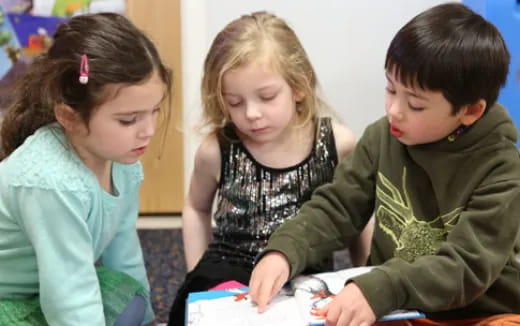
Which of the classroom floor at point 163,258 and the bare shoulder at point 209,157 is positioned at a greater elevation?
the bare shoulder at point 209,157

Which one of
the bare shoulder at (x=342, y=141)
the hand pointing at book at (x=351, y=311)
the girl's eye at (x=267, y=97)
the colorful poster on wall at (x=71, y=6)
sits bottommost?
the hand pointing at book at (x=351, y=311)

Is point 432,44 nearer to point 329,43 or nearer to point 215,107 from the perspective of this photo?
point 215,107

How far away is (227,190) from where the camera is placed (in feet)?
3.51

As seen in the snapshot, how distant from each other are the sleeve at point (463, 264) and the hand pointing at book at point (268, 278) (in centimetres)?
12

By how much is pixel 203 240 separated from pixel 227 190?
0.16 meters

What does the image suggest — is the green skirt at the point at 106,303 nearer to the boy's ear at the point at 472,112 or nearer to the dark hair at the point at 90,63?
the dark hair at the point at 90,63

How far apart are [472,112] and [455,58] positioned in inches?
3.2

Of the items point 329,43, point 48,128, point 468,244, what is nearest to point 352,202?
point 468,244

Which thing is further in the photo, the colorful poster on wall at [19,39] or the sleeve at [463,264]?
the colorful poster on wall at [19,39]

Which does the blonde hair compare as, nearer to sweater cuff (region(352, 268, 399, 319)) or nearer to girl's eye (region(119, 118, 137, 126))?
girl's eye (region(119, 118, 137, 126))

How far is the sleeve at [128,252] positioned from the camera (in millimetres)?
1076

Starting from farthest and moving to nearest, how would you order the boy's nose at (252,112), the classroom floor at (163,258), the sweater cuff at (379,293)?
the classroom floor at (163,258) < the boy's nose at (252,112) < the sweater cuff at (379,293)

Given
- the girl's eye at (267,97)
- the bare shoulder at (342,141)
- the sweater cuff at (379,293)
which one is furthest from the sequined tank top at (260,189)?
the sweater cuff at (379,293)

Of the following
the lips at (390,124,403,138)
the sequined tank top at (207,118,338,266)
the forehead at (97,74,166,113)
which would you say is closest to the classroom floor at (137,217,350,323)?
the sequined tank top at (207,118,338,266)
